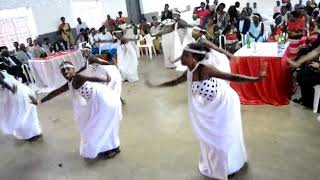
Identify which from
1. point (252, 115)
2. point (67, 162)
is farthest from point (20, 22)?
Result: point (252, 115)

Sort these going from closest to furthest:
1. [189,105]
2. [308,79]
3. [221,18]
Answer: [189,105], [308,79], [221,18]

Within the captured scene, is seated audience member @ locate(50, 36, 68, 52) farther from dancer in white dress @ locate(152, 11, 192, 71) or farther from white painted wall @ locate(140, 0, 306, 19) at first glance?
white painted wall @ locate(140, 0, 306, 19)

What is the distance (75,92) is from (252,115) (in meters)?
2.62

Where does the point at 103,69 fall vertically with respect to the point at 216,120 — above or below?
above

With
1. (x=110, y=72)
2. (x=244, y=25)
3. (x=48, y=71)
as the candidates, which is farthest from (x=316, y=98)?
(x=48, y=71)

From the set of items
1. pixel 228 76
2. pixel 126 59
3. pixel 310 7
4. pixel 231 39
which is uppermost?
pixel 228 76

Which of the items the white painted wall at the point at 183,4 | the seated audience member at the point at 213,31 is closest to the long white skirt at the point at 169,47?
the seated audience member at the point at 213,31

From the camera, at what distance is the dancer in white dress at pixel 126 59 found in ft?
27.1

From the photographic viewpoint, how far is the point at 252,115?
516cm

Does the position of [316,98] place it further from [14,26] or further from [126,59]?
[14,26]

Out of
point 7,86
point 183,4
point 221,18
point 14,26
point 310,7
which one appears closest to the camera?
point 7,86

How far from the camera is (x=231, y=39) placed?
833cm

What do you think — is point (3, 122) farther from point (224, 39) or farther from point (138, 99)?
point (224, 39)

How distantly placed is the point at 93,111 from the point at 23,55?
19.7ft
